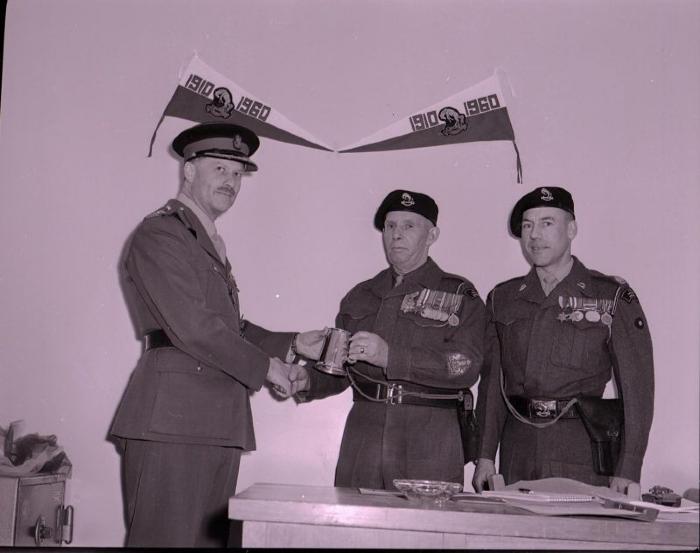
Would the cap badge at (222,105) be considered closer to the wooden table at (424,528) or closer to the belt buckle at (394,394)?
the belt buckle at (394,394)

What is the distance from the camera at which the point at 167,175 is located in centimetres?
316

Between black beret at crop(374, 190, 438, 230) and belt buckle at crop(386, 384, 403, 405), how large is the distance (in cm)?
66

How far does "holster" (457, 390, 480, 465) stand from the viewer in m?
2.94

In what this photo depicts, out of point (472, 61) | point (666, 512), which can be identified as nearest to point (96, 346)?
point (472, 61)

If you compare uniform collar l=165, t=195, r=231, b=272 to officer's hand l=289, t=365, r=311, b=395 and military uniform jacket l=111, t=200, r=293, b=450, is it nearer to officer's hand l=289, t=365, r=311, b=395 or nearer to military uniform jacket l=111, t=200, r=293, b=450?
military uniform jacket l=111, t=200, r=293, b=450

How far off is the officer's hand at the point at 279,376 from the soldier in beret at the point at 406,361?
0.30 ft

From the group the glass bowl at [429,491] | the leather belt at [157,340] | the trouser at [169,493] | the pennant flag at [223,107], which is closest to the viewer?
the glass bowl at [429,491]

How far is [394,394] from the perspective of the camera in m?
2.88

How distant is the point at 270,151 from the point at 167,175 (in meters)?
0.41

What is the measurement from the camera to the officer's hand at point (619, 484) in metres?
2.66

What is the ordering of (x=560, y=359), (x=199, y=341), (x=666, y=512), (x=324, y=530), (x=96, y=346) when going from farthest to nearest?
(x=96, y=346)
(x=560, y=359)
(x=199, y=341)
(x=666, y=512)
(x=324, y=530)

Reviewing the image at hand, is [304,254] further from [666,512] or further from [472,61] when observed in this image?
[666,512]

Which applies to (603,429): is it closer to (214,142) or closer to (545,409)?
(545,409)

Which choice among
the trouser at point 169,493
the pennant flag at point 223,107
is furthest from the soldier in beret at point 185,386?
the pennant flag at point 223,107
